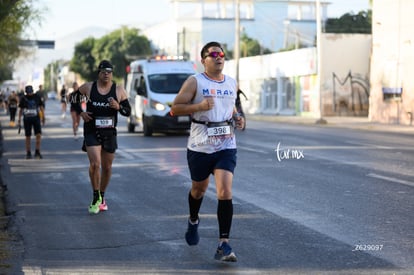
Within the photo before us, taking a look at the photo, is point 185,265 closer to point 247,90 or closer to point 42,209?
point 42,209

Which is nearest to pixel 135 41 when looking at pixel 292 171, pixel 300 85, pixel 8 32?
pixel 300 85

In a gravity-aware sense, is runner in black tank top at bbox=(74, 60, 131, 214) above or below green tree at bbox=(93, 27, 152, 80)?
below

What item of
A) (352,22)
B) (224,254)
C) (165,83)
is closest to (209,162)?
(224,254)

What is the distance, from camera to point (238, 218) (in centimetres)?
988

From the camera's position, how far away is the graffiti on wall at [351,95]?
49.0 m

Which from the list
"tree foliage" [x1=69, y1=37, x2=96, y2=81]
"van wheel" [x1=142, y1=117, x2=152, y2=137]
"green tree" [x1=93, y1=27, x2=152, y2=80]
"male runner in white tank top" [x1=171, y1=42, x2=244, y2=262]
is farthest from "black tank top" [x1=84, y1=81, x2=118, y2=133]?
"tree foliage" [x1=69, y1=37, x2=96, y2=81]

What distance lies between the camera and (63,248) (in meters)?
8.28

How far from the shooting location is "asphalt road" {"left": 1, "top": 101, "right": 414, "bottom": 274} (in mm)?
7406

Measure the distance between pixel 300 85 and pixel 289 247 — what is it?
45.6 metres

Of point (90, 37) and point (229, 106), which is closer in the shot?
point (229, 106)

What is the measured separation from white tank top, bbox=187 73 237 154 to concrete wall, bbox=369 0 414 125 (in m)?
31.0

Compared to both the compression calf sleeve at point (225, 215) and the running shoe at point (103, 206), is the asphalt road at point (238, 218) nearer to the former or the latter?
the running shoe at point (103, 206)

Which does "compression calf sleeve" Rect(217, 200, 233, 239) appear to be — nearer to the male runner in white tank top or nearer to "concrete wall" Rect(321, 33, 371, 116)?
the male runner in white tank top

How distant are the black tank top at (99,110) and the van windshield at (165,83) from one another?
54.1ft
